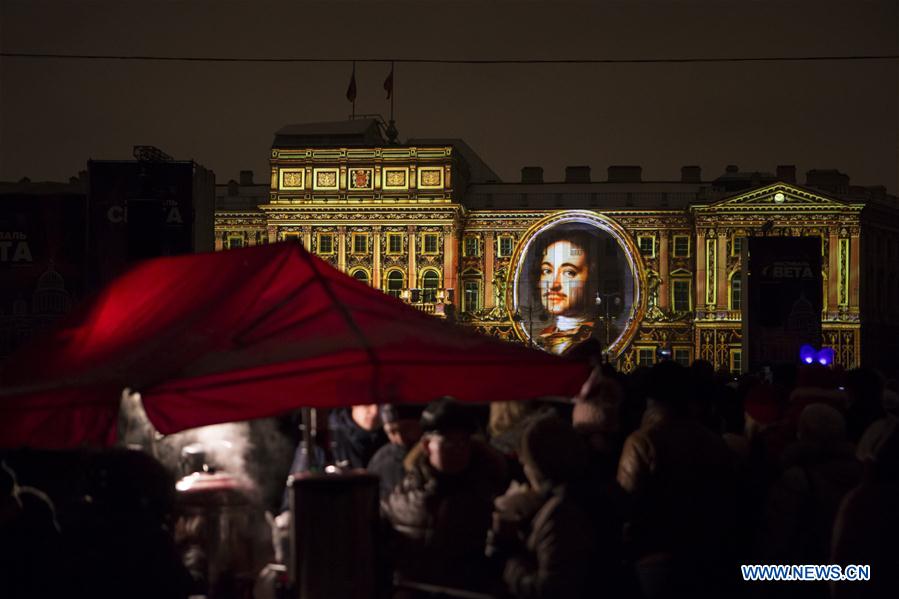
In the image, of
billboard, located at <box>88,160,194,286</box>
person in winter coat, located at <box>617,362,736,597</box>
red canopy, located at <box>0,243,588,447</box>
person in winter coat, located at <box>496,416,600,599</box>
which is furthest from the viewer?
billboard, located at <box>88,160,194,286</box>

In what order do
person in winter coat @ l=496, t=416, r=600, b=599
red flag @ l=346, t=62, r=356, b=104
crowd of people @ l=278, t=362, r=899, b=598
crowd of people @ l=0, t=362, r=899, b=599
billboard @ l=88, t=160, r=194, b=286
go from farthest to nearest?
red flag @ l=346, t=62, r=356, b=104 → billboard @ l=88, t=160, r=194, b=286 → crowd of people @ l=278, t=362, r=899, b=598 → person in winter coat @ l=496, t=416, r=600, b=599 → crowd of people @ l=0, t=362, r=899, b=599

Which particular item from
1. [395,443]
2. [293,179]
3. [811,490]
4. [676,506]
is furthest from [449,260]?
[676,506]

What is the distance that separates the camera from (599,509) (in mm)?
4918

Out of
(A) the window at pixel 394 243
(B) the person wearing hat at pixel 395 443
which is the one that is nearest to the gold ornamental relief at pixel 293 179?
(A) the window at pixel 394 243

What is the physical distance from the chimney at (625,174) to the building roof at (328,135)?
12725 millimetres

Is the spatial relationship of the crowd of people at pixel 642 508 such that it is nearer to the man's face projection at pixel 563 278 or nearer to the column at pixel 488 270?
the man's face projection at pixel 563 278

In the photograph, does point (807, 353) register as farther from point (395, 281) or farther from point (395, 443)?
point (395, 281)

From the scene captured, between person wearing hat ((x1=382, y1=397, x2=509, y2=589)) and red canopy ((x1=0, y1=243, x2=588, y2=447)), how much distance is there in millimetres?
214

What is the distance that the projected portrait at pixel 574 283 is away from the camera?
63312 mm

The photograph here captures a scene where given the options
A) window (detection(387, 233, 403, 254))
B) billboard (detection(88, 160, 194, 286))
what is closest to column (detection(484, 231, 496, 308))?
window (detection(387, 233, 403, 254))

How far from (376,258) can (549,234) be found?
30.8 ft

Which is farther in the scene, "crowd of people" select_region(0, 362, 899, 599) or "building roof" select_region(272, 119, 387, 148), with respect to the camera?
"building roof" select_region(272, 119, 387, 148)

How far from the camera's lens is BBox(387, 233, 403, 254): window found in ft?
223

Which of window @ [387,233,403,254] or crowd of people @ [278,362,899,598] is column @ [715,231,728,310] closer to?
window @ [387,233,403,254]
